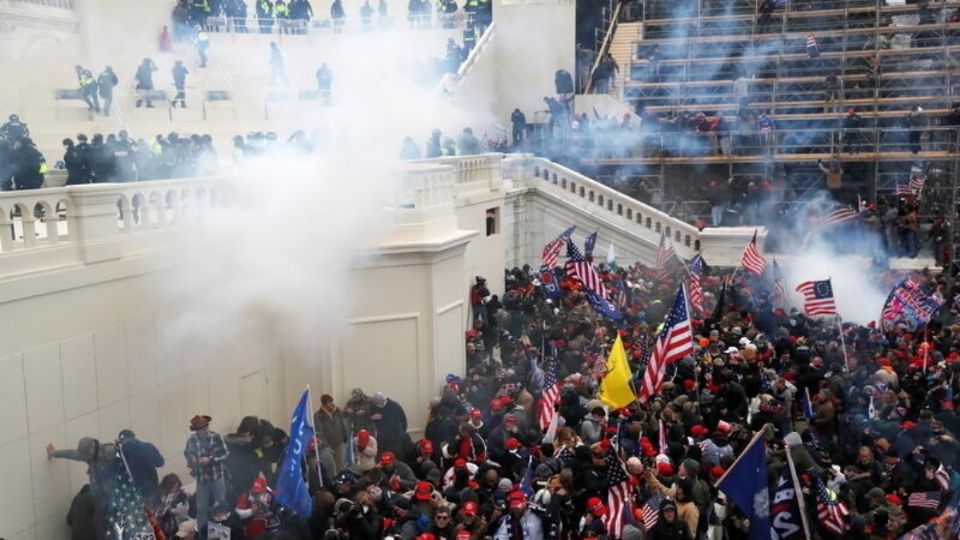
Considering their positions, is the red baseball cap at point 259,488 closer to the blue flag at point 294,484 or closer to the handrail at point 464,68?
the blue flag at point 294,484

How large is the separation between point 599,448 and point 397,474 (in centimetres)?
187

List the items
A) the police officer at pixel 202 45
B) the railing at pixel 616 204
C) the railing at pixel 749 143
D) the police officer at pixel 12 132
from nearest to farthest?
the police officer at pixel 12 132 < the railing at pixel 616 204 < the police officer at pixel 202 45 < the railing at pixel 749 143

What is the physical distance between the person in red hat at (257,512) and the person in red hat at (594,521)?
8.18 feet

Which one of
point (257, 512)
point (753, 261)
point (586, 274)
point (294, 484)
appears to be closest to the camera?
point (294, 484)

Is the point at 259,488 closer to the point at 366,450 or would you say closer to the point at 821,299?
the point at 366,450

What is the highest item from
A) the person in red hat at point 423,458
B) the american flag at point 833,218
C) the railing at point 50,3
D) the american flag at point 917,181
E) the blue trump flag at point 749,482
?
the railing at point 50,3

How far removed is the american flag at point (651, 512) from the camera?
9.15m

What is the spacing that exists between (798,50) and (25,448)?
24948mm

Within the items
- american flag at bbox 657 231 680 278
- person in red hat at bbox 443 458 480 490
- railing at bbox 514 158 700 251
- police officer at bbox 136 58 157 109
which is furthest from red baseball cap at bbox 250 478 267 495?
railing at bbox 514 158 700 251

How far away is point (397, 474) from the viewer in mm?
10586

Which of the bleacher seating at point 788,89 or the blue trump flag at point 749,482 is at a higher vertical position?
the bleacher seating at point 788,89

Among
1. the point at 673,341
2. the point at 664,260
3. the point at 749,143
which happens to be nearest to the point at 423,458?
the point at 673,341

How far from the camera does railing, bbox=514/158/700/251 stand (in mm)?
21547

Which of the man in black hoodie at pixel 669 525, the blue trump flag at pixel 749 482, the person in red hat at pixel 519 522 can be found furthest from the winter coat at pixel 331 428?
the blue trump flag at pixel 749 482
